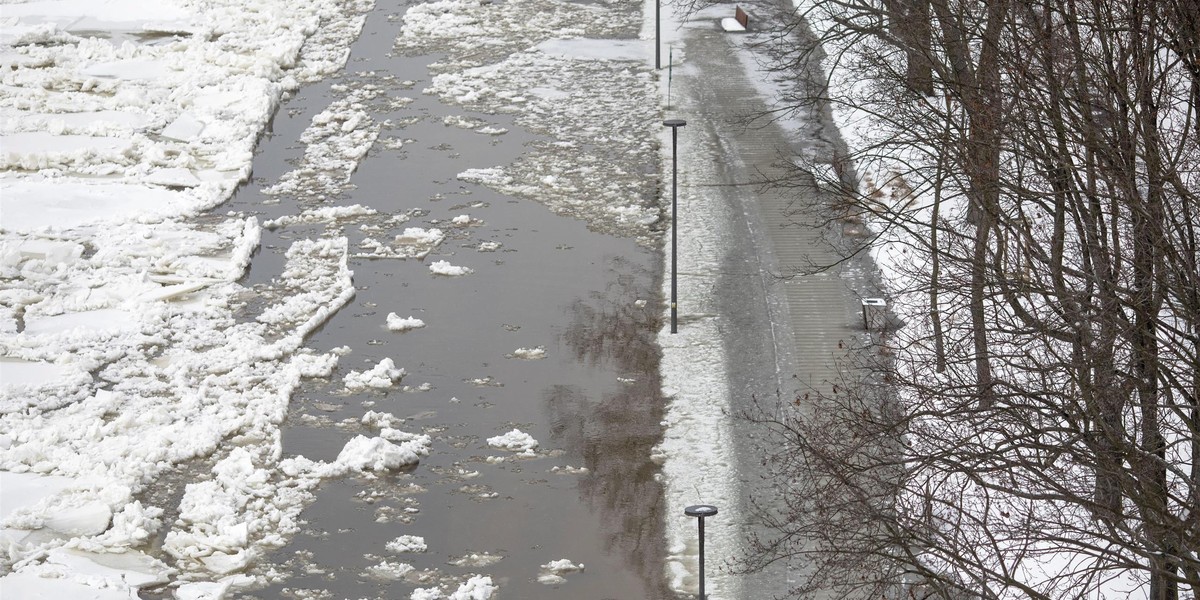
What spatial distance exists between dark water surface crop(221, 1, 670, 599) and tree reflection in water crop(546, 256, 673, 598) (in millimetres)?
30

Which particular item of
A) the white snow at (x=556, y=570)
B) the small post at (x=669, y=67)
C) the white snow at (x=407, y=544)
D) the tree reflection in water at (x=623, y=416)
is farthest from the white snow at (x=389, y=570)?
the small post at (x=669, y=67)

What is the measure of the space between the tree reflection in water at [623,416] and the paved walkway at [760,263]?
107 centimetres

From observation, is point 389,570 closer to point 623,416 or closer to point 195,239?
point 623,416

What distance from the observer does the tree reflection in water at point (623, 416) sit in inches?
706

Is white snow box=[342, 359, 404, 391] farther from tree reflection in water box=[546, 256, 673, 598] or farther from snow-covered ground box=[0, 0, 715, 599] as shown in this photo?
tree reflection in water box=[546, 256, 673, 598]

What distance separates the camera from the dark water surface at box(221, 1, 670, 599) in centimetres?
1758

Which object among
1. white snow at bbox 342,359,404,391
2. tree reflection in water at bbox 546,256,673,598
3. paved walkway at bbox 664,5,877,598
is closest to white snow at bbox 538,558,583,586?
tree reflection in water at bbox 546,256,673,598

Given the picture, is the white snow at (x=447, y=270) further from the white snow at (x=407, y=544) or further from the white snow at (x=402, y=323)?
the white snow at (x=407, y=544)

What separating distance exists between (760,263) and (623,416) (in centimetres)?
486

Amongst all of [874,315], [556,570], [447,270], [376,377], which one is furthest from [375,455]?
[874,315]

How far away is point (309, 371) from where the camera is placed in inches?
851

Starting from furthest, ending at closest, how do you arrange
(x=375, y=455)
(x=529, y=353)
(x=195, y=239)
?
(x=195, y=239), (x=529, y=353), (x=375, y=455)

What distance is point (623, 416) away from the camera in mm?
20453

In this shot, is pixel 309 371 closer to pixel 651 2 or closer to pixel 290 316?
pixel 290 316
